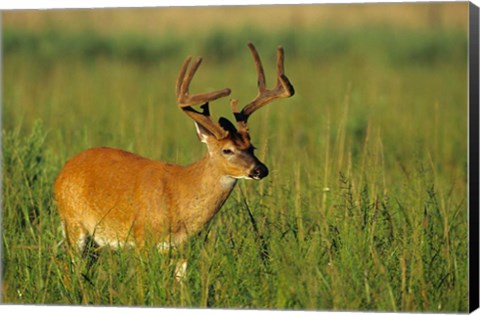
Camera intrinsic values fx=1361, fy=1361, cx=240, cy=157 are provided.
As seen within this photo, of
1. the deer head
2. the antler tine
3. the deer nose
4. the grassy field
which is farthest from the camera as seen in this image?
the antler tine

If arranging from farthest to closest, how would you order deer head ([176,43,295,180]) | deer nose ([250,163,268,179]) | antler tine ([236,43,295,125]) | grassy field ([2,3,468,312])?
antler tine ([236,43,295,125])
deer head ([176,43,295,180])
deer nose ([250,163,268,179])
grassy field ([2,3,468,312])

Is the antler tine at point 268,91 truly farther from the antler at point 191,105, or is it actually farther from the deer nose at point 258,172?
the deer nose at point 258,172

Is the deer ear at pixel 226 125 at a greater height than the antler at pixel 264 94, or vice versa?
the antler at pixel 264 94

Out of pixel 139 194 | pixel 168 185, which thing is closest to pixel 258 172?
pixel 168 185

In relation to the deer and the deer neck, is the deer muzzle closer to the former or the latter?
the deer

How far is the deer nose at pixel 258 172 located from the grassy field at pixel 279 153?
1.21 feet

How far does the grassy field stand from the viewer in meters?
7.32

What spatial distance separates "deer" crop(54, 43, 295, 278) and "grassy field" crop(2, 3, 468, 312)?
15 centimetres

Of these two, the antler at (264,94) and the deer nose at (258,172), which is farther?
the antler at (264,94)

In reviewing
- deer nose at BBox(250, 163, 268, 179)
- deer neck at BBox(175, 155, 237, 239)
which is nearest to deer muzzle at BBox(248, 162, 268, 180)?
deer nose at BBox(250, 163, 268, 179)

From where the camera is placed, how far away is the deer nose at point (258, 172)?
7469 millimetres

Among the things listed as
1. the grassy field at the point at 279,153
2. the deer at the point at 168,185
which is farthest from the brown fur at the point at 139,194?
the grassy field at the point at 279,153

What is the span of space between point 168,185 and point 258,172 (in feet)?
2.26

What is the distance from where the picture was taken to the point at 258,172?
747 cm
